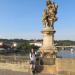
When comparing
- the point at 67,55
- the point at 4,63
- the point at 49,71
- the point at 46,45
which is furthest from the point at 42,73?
the point at 46,45

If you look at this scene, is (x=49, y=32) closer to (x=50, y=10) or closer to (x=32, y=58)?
(x=50, y=10)

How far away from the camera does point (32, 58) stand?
17500mm

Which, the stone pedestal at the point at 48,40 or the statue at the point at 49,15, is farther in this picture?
the statue at the point at 49,15

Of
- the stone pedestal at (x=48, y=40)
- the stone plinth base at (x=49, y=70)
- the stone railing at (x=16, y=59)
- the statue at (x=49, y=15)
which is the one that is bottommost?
the stone plinth base at (x=49, y=70)

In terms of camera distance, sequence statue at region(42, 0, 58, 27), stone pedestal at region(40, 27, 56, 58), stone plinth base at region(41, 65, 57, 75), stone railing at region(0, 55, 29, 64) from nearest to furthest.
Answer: stone plinth base at region(41, 65, 57, 75), stone railing at region(0, 55, 29, 64), stone pedestal at region(40, 27, 56, 58), statue at region(42, 0, 58, 27)

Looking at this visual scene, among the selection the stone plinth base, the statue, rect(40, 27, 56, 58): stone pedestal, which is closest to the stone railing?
the stone plinth base

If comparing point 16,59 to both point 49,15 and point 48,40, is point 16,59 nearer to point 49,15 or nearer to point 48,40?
point 48,40

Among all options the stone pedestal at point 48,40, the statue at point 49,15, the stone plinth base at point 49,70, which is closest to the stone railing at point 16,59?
the stone plinth base at point 49,70

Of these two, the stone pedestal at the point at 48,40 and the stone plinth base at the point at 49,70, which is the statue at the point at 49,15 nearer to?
the stone pedestal at the point at 48,40

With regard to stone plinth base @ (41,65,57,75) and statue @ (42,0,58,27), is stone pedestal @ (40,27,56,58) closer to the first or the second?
statue @ (42,0,58,27)

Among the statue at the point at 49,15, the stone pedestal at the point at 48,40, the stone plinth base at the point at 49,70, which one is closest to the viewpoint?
the stone plinth base at the point at 49,70

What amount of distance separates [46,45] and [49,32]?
3.54 ft

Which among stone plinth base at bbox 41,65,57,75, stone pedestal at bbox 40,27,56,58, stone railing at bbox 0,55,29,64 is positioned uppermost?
stone pedestal at bbox 40,27,56,58

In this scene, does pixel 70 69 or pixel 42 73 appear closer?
pixel 70 69
